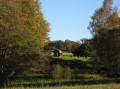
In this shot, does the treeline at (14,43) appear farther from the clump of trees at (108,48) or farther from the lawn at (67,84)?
the clump of trees at (108,48)

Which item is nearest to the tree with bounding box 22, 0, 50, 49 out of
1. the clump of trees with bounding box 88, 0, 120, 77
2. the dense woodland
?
the dense woodland

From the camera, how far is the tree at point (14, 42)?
46.7ft

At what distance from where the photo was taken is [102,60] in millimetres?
20234

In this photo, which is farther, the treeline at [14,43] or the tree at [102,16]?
the tree at [102,16]

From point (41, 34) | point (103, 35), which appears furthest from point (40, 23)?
point (103, 35)

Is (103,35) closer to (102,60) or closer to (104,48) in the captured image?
(104,48)

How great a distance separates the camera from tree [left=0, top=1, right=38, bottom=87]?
14242 mm

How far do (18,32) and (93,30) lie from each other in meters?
23.1

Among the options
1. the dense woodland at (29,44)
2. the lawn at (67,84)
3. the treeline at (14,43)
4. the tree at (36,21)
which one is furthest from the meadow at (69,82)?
the tree at (36,21)

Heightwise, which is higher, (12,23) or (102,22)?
(102,22)

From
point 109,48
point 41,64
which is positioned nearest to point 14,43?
point 41,64

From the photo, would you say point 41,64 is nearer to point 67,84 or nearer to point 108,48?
point 67,84

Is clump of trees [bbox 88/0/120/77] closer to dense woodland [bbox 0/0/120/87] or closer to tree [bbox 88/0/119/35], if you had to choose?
dense woodland [bbox 0/0/120/87]

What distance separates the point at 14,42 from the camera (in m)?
14.4
